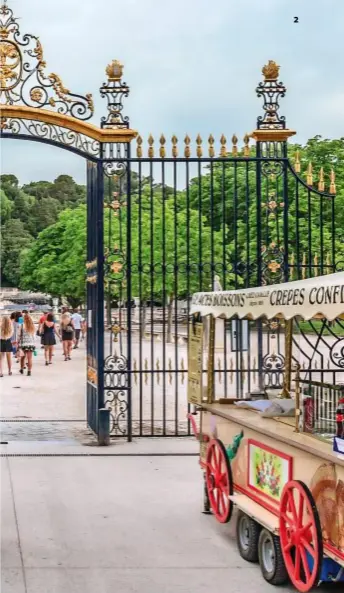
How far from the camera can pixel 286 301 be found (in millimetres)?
5875

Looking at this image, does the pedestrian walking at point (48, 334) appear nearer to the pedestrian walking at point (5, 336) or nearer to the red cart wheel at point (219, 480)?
the pedestrian walking at point (5, 336)

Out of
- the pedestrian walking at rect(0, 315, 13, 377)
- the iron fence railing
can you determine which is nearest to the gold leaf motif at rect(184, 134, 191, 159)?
the iron fence railing

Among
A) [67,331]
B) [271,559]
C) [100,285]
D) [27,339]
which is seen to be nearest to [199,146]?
[100,285]

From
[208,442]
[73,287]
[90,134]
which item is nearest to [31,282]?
[73,287]

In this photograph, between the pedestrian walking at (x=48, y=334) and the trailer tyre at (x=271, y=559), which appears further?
the pedestrian walking at (x=48, y=334)

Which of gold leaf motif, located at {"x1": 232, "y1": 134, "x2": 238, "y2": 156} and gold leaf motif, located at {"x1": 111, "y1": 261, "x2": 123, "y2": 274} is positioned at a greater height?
gold leaf motif, located at {"x1": 232, "y1": 134, "x2": 238, "y2": 156}

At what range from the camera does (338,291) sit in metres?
4.96

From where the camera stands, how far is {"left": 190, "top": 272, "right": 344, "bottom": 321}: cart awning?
506 cm

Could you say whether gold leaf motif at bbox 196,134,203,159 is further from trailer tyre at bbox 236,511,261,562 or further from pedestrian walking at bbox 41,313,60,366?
pedestrian walking at bbox 41,313,60,366

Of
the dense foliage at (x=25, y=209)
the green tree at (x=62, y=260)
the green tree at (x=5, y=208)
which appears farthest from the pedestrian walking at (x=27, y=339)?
the green tree at (x=5, y=208)

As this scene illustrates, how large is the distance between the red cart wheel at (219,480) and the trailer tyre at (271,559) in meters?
0.69

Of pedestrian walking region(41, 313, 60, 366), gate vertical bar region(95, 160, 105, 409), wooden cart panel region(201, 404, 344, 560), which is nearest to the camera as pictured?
wooden cart panel region(201, 404, 344, 560)

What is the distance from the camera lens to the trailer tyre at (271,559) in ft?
19.5

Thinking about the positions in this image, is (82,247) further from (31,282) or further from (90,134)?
(90,134)
